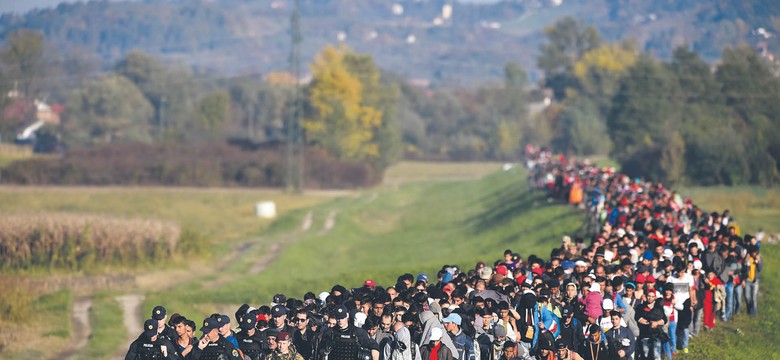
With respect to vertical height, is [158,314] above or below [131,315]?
above

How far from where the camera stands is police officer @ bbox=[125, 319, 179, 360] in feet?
50.5

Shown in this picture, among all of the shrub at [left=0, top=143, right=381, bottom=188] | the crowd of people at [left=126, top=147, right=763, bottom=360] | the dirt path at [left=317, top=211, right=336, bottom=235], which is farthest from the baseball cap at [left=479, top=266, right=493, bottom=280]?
the shrub at [left=0, top=143, right=381, bottom=188]

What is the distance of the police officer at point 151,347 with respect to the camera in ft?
50.5

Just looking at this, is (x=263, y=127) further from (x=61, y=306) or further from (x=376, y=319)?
(x=376, y=319)

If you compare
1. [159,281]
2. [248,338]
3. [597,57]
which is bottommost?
[159,281]

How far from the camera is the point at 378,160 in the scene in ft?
359

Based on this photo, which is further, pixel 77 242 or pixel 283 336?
pixel 77 242

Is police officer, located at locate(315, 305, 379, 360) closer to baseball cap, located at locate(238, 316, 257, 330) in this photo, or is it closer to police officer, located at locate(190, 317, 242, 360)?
baseball cap, located at locate(238, 316, 257, 330)

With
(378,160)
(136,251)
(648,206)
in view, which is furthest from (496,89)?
(648,206)

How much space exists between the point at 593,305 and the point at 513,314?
1.56 metres

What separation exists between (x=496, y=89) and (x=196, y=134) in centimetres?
5954

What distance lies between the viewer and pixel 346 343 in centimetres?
1617

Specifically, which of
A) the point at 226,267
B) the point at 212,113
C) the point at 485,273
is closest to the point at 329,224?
the point at 226,267

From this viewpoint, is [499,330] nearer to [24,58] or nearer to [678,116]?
[678,116]
